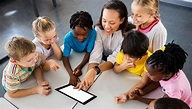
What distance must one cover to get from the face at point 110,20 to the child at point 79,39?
0.34ft

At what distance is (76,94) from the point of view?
144cm

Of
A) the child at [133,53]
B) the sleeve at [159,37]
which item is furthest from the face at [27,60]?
the sleeve at [159,37]

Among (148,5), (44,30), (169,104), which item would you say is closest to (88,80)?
(44,30)

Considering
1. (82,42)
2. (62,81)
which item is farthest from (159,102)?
(82,42)

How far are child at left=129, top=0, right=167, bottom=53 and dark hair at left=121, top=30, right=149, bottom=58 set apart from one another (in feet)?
1.21

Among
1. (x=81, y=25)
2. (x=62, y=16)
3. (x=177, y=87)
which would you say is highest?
(x=81, y=25)

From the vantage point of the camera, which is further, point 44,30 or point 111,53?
point 111,53

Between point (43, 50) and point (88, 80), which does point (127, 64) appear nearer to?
point (88, 80)

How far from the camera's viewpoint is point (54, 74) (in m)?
1.63

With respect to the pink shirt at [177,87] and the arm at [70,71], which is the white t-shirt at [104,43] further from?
the pink shirt at [177,87]

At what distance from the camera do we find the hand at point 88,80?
1493 mm

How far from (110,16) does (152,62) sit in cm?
53

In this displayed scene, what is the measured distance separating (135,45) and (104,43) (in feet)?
1.36

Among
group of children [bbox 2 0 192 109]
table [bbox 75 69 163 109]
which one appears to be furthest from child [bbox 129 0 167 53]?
table [bbox 75 69 163 109]
